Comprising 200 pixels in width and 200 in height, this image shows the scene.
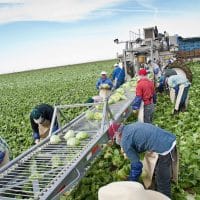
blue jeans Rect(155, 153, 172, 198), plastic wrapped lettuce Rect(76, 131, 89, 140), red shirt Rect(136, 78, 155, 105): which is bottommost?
blue jeans Rect(155, 153, 172, 198)

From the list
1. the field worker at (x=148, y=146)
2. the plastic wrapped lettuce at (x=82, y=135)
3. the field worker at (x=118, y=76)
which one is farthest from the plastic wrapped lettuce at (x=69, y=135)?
the field worker at (x=118, y=76)

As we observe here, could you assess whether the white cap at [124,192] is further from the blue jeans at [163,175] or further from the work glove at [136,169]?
the blue jeans at [163,175]

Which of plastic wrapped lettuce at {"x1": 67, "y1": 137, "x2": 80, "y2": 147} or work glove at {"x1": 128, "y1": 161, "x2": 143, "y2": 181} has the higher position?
plastic wrapped lettuce at {"x1": 67, "y1": 137, "x2": 80, "y2": 147}

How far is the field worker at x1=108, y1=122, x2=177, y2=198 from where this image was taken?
4793 mm

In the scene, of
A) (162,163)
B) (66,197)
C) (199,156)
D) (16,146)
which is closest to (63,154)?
(66,197)

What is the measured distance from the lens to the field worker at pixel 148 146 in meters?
4.79

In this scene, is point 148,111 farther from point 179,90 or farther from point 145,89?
point 179,90

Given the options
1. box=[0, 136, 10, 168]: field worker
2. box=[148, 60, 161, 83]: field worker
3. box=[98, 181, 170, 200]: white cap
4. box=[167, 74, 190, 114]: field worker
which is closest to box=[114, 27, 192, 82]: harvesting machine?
box=[148, 60, 161, 83]: field worker

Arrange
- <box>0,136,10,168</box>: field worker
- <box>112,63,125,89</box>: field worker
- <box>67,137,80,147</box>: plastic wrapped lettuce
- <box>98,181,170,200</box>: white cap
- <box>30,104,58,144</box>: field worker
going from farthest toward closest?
<box>112,63,125,89</box>: field worker → <box>30,104,58,144</box>: field worker → <box>67,137,80,147</box>: plastic wrapped lettuce → <box>0,136,10,168</box>: field worker → <box>98,181,170,200</box>: white cap

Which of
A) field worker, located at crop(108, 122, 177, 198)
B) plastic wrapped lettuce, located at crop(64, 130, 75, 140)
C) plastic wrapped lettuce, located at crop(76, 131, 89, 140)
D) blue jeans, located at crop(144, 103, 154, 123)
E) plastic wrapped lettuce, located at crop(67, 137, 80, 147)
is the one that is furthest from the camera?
blue jeans, located at crop(144, 103, 154, 123)

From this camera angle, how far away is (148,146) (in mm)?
4863

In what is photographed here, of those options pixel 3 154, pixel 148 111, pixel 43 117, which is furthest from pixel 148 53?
pixel 3 154

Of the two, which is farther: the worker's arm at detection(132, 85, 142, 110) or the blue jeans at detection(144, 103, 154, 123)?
the blue jeans at detection(144, 103, 154, 123)

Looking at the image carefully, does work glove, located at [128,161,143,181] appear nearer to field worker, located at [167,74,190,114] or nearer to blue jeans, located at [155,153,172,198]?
blue jeans, located at [155,153,172,198]
